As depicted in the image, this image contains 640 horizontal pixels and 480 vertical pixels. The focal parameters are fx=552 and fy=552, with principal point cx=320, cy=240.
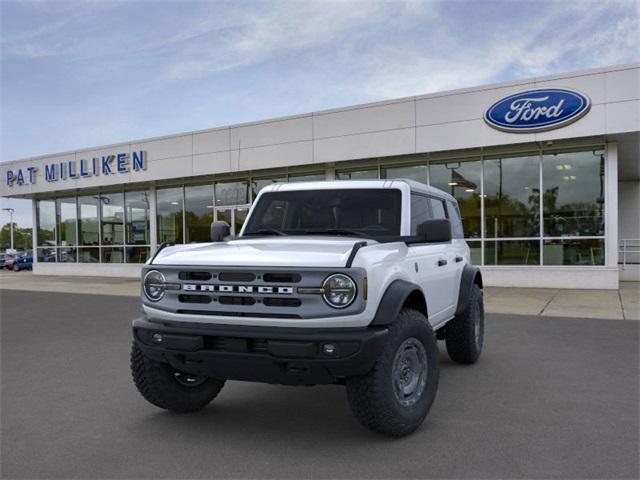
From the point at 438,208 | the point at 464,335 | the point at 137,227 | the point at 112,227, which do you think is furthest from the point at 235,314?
the point at 112,227

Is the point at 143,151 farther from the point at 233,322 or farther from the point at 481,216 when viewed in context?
the point at 233,322

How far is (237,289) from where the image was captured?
366 cm

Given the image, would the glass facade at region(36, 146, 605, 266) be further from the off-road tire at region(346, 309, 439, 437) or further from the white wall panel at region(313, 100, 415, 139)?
the off-road tire at region(346, 309, 439, 437)

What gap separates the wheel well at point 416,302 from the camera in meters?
4.20

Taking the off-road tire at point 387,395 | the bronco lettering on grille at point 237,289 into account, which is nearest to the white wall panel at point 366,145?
the off-road tire at point 387,395

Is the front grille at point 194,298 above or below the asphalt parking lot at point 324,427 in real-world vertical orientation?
above

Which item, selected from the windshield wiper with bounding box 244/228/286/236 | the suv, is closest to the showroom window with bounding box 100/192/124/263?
the windshield wiper with bounding box 244/228/286/236

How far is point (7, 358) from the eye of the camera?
22.4ft

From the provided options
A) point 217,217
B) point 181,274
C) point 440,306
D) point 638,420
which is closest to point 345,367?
point 181,274

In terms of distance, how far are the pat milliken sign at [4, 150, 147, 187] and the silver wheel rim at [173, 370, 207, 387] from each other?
17699 mm

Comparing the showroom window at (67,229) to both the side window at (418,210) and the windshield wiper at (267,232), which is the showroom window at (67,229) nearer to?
the windshield wiper at (267,232)

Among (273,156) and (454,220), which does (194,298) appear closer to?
(454,220)

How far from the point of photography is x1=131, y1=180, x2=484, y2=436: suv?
3465mm

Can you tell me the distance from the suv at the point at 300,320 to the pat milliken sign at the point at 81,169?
17.9 meters
